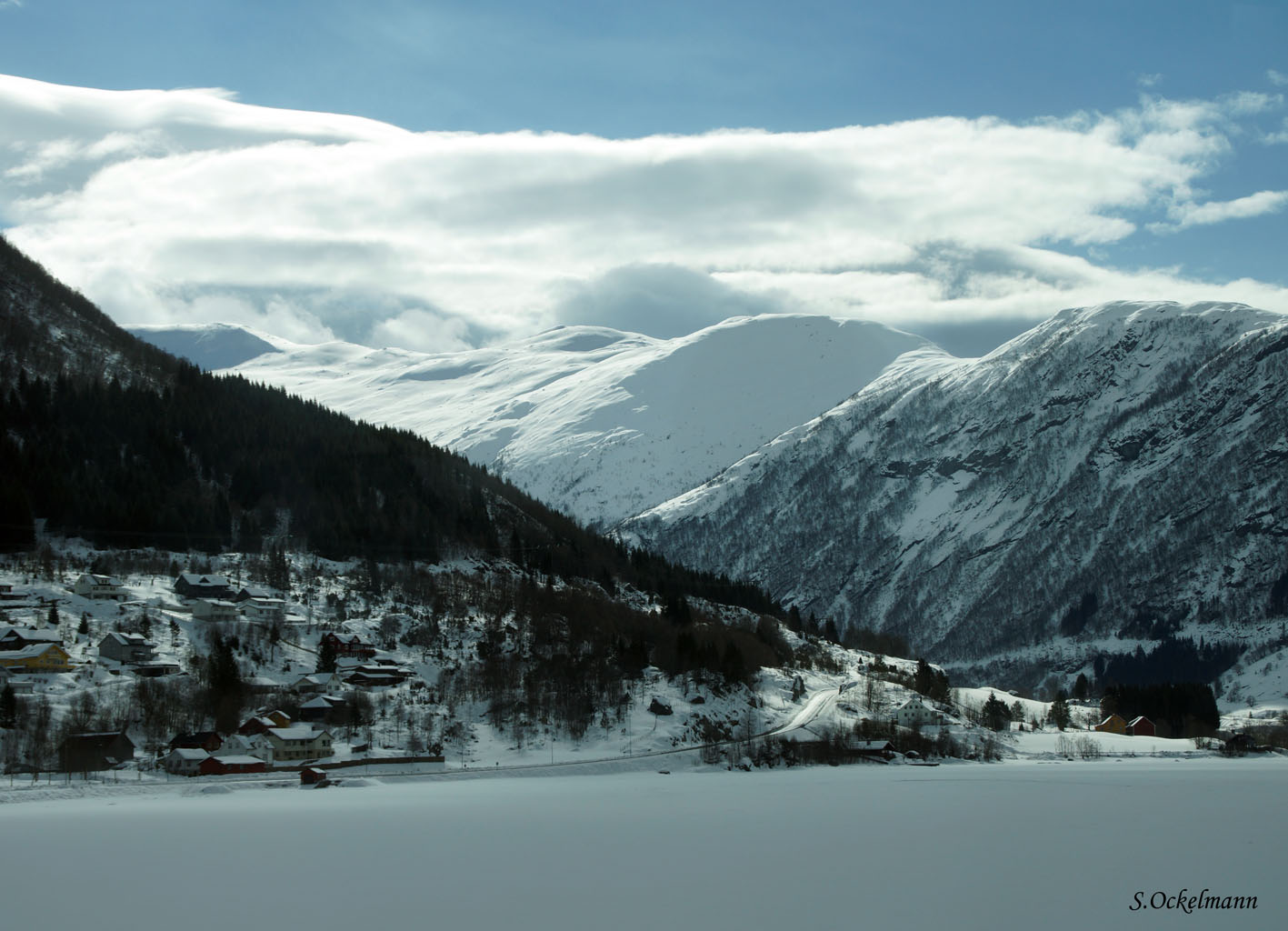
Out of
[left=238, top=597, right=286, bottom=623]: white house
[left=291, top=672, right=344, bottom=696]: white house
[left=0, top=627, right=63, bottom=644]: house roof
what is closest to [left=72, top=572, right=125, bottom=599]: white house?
[left=238, top=597, right=286, bottom=623]: white house

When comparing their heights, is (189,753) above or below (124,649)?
below

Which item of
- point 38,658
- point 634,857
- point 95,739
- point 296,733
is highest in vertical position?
point 38,658

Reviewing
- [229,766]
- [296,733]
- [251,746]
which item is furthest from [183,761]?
[296,733]

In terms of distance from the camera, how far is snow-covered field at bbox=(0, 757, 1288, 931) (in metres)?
56.3

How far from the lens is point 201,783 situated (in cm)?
10706

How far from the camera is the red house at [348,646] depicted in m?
144

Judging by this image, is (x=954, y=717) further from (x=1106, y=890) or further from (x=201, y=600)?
(x=1106, y=890)

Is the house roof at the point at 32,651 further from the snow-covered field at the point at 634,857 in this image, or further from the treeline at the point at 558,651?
the treeline at the point at 558,651

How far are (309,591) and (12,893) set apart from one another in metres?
108

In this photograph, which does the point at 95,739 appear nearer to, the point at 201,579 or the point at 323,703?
the point at 323,703

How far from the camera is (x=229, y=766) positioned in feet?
375

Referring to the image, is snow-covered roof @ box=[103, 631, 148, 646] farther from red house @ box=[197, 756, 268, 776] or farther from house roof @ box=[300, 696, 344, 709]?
red house @ box=[197, 756, 268, 776]

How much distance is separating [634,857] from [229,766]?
187 feet

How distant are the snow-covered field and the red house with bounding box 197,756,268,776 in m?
6.27
